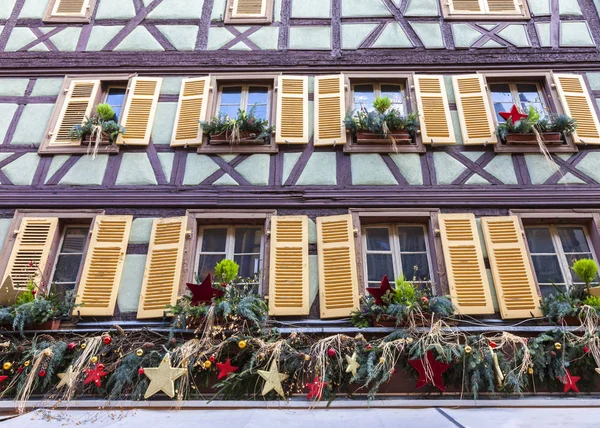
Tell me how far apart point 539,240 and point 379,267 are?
198cm

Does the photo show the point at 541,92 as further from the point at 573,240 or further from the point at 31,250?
the point at 31,250

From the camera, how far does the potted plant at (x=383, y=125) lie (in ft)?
23.2

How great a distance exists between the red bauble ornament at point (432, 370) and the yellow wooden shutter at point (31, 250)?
4.23m

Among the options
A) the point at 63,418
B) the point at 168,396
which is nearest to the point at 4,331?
the point at 63,418

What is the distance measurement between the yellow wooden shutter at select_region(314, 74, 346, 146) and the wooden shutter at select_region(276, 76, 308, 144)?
0.56 ft

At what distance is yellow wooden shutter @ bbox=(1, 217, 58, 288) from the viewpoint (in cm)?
620

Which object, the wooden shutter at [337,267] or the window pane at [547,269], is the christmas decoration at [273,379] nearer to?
the wooden shutter at [337,267]

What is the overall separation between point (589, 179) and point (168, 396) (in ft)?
18.3

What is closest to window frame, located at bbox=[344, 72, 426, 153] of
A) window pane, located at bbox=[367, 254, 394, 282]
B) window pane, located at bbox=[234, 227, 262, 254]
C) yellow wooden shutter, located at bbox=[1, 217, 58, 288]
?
window pane, located at bbox=[367, 254, 394, 282]

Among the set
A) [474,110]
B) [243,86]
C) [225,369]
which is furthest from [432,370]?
[243,86]

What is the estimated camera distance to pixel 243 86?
804 centimetres

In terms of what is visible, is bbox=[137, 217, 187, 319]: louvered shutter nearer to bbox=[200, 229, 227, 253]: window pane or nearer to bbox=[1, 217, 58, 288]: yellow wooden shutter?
bbox=[200, 229, 227, 253]: window pane

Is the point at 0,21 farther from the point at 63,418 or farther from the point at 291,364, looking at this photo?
the point at 291,364

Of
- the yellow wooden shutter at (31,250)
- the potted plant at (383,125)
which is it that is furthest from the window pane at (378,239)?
the yellow wooden shutter at (31,250)
